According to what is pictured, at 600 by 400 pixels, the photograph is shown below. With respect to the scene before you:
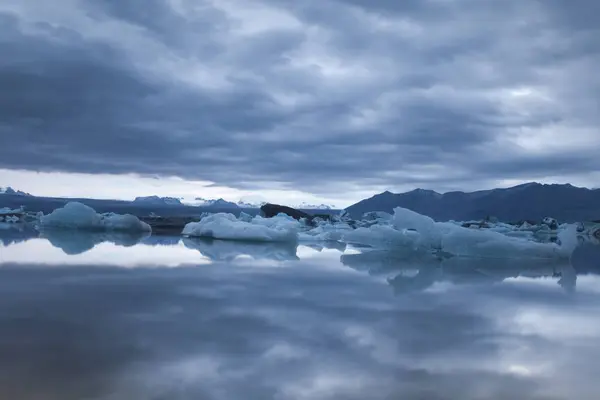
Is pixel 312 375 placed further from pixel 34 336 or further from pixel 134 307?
pixel 134 307

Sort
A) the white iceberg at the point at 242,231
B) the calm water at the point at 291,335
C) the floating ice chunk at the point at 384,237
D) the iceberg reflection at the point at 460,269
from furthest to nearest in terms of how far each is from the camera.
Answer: the white iceberg at the point at 242,231 → the floating ice chunk at the point at 384,237 → the iceberg reflection at the point at 460,269 → the calm water at the point at 291,335

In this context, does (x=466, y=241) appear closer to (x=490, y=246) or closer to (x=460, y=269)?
(x=490, y=246)

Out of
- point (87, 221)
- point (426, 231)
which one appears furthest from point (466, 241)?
point (87, 221)

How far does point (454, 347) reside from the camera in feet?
14.1

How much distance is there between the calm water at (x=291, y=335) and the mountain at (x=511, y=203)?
135ft

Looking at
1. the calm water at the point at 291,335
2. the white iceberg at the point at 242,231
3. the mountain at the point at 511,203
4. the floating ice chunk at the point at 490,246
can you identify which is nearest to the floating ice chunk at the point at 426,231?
the floating ice chunk at the point at 490,246

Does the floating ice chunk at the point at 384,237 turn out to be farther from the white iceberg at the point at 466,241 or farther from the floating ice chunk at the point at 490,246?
the floating ice chunk at the point at 490,246

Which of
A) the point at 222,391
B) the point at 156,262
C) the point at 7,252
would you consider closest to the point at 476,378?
the point at 222,391

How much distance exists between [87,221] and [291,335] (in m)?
19.2

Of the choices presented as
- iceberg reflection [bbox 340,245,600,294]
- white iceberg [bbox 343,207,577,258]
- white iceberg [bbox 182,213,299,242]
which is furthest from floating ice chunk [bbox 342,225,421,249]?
white iceberg [bbox 182,213,299,242]

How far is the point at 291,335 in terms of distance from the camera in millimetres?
4555

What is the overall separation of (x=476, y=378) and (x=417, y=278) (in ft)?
16.7

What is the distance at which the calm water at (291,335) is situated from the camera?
326cm

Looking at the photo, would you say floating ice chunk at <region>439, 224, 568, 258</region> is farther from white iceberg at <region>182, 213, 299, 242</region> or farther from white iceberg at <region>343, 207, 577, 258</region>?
white iceberg at <region>182, 213, 299, 242</region>
